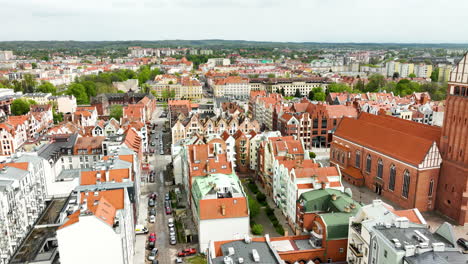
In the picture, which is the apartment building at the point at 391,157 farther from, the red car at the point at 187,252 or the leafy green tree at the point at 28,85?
the leafy green tree at the point at 28,85

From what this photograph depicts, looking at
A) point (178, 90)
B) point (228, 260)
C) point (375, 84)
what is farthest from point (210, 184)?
point (375, 84)

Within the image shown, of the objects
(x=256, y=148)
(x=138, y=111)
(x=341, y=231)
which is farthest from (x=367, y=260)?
(x=138, y=111)

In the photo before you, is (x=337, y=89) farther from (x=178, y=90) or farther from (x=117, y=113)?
(x=117, y=113)

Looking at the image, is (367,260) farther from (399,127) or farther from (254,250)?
(399,127)

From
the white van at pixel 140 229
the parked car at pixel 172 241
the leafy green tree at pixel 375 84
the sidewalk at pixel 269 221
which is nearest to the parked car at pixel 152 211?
the white van at pixel 140 229

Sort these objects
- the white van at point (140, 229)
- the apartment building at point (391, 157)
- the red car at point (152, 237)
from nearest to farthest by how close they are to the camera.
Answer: the red car at point (152, 237)
the white van at point (140, 229)
the apartment building at point (391, 157)

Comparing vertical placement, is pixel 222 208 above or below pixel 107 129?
below

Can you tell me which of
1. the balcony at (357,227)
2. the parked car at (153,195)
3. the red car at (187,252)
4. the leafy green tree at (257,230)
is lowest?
the red car at (187,252)
